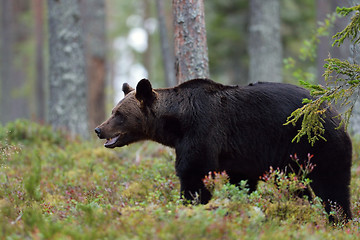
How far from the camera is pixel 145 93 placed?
6605mm

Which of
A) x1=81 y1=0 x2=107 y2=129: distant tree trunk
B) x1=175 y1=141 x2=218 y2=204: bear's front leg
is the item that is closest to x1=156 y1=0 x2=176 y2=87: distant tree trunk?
x1=81 y1=0 x2=107 y2=129: distant tree trunk

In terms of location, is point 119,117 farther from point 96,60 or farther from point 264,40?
point 96,60

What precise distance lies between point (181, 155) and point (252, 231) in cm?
196

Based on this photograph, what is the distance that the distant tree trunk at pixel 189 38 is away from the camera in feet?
26.5

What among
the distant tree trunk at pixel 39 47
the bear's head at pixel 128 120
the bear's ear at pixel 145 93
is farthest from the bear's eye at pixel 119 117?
the distant tree trunk at pixel 39 47

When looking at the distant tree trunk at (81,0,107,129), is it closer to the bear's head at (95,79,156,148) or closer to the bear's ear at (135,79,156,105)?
the bear's head at (95,79,156,148)

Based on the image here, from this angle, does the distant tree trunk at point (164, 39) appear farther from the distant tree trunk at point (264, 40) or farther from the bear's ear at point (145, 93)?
the bear's ear at point (145, 93)

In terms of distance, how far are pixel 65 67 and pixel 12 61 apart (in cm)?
1866

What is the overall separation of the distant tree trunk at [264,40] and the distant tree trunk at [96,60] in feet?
19.8

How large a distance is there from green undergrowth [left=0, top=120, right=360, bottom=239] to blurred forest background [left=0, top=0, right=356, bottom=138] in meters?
4.32

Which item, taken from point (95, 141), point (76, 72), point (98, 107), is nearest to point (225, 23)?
point (98, 107)

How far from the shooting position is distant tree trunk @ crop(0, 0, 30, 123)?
95.4 ft

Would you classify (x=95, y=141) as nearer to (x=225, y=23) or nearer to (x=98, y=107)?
(x=98, y=107)

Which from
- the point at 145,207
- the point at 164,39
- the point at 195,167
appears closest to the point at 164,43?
the point at 164,39
